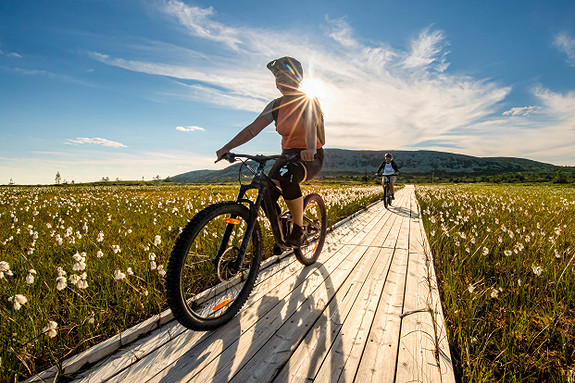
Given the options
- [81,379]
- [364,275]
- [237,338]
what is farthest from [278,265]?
[81,379]

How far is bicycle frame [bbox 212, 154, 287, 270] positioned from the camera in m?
2.60

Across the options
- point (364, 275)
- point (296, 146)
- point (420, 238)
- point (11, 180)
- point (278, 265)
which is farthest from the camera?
point (11, 180)

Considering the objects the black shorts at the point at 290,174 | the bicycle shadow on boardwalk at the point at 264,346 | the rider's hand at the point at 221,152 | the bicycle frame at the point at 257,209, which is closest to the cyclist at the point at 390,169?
the black shorts at the point at 290,174

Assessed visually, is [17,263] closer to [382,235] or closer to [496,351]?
[496,351]

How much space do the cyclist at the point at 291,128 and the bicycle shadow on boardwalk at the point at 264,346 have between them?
954 millimetres

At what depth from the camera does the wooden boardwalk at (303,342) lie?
5.90 feet

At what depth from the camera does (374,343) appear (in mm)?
2127

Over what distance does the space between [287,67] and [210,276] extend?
2.81 m

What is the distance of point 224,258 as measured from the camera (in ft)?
9.09

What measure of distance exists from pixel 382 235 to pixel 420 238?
805 mm

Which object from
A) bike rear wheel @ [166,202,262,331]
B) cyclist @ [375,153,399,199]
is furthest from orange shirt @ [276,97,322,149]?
cyclist @ [375,153,399,199]

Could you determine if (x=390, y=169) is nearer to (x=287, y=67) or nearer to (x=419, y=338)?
(x=287, y=67)

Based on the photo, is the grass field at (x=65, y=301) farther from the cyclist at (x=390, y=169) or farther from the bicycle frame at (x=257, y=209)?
the cyclist at (x=390, y=169)

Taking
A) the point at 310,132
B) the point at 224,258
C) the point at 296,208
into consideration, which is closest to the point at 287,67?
the point at 310,132
